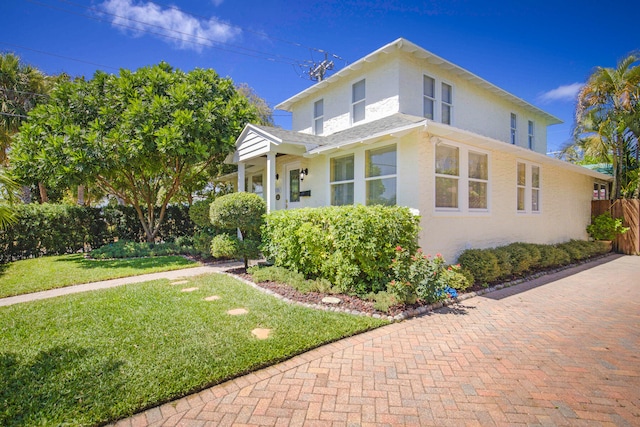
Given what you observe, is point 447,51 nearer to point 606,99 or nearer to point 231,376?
point 606,99

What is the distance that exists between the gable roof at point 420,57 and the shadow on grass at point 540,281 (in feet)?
22.6

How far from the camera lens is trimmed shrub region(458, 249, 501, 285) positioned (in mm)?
7004

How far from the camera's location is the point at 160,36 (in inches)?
527

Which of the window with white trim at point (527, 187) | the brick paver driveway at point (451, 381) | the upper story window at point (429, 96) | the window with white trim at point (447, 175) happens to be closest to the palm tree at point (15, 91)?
the upper story window at point (429, 96)

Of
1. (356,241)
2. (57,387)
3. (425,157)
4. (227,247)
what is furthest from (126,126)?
(425,157)

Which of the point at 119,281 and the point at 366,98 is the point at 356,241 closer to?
the point at 119,281

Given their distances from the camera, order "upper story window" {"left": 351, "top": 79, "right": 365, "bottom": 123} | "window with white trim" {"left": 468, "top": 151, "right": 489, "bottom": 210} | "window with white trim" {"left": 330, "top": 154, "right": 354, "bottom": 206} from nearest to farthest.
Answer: "window with white trim" {"left": 468, "top": 151, "right": 489, "bottom": 210}, "window with white trim" {"left": 330, "top": 154, "right": 354, "bottom": 206}, "upper story window" {"left": 351, "top": 79, "right": 365, "bottom": 123}

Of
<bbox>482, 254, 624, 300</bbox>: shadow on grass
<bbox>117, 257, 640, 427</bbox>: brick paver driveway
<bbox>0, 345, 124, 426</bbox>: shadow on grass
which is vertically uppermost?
<bbox>0, 345, 124, 426</bbox>: shadow on grass

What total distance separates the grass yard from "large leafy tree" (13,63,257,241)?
5414mm

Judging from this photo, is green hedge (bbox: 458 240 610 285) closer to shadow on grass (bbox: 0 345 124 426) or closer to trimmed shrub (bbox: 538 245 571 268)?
trimmed shrub (bbox: 538 245 571 268)

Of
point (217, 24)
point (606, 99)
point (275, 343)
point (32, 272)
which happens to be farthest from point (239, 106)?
point (606, 99)

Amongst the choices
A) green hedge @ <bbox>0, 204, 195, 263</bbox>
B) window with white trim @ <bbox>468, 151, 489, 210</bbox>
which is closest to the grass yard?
window with white trim @ <bbox>468, 151, 489, 210</bbox>

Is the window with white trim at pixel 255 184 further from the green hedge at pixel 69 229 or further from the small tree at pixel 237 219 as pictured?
the small tree at pixel 237 219

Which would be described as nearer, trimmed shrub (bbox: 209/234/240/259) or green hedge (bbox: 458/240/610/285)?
green hedge (bbox: 458/240/610/285)
